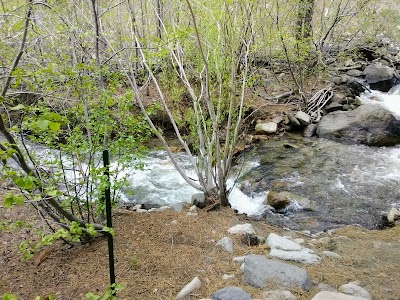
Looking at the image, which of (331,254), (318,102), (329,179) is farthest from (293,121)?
(331,254)

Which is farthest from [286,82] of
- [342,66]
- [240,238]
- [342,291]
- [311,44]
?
[342,291]

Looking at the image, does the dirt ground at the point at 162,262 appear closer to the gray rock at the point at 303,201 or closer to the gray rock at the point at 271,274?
the gray rock at the point at 271,274

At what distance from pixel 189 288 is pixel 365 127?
7.53 meters

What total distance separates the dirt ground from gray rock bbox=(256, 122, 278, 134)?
5198 millimetres

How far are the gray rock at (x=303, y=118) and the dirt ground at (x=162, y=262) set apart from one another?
5.46 metres

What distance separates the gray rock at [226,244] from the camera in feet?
12.2

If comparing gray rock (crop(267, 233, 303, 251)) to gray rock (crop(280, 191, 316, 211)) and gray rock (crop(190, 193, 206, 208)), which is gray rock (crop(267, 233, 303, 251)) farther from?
gray rock (crop(280, 191, 316, 211))

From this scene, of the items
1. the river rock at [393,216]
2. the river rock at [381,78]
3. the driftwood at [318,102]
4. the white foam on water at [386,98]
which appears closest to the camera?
the river rock at [393,216]

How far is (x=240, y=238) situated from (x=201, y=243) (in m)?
0.49

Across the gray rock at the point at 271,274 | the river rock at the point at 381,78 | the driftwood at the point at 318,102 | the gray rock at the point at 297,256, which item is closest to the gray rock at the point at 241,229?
the gray rock at the point at 297,256

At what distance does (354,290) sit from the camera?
9.81 feet

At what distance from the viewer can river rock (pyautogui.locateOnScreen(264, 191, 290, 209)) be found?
5891mm

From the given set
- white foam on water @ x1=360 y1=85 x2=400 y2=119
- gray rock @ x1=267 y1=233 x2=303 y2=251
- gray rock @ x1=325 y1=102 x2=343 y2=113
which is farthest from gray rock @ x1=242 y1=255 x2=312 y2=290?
white foam on water @ x1=360 y1=85 x2=400 y2=119

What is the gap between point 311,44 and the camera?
35.2ft
